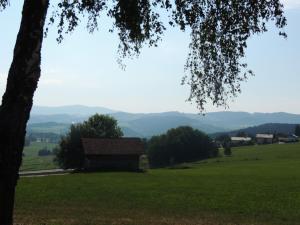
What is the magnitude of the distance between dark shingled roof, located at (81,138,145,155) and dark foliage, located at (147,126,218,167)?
58.3 metres

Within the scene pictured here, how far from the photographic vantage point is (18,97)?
8.57m

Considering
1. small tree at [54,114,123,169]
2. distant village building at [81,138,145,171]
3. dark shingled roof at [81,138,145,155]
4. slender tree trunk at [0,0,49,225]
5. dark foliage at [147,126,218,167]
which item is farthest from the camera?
dark foliage at [147,126,218,167]

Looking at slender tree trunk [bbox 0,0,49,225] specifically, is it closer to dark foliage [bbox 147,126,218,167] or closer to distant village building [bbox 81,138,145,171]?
distant village building [bbox 81,138,145,171]

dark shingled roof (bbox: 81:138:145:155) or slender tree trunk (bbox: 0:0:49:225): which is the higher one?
slender tree trunk (bbox: 0:0:49:225)

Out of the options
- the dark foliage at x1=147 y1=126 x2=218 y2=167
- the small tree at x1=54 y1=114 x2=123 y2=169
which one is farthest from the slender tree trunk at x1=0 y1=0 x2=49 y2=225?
the dark foliage at x1=147 y1=126 x2=218 y2=167

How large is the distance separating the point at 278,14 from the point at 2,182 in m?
6.67

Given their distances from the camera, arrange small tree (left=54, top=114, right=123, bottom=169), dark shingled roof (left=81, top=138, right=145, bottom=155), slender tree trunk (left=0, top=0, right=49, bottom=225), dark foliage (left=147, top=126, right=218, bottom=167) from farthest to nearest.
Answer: dark foliage (left=147, top=126, right=218, bottom=167), small tree (left=54, top=114, right=123, bottom=169), dark shingled roof (left=81, top=138, right=145, bottom=155), slender tree trunk (left=0, top=0, right=49, bottom=225)

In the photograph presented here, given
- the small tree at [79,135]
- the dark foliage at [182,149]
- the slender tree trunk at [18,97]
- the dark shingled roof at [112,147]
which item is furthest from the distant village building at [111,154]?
the slender tree trunk at [18,97]

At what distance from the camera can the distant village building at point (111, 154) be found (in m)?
88.3

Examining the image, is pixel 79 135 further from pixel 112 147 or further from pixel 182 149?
pixel 182 149

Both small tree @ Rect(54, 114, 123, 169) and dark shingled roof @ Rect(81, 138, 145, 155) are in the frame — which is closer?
dark shingled roof @ Rect(81, 138, 145, 155)

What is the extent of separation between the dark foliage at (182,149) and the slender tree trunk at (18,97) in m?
142

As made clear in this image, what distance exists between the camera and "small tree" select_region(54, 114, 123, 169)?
320ft

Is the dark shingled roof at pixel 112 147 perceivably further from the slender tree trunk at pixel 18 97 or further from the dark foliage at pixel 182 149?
the slender tree trunk at pixel 18 97
